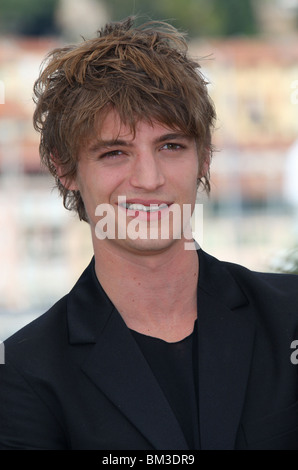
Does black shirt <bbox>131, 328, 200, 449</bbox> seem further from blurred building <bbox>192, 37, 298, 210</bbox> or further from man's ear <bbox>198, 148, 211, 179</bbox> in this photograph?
blurred building <bbox>192, 37, 298, 210</bbox>

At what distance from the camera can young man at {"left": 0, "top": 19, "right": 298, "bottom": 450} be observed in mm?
1945

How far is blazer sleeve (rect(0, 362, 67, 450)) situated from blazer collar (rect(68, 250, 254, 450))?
15 centimetres

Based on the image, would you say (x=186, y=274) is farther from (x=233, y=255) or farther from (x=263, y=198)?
(x=263, y=198)

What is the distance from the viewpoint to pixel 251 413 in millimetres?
1972

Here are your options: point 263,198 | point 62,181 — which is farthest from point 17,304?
point 62,181

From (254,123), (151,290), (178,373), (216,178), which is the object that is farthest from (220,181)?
(178,373)

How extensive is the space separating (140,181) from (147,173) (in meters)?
0.03

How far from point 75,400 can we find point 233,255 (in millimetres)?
30492

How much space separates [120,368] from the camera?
1.99m

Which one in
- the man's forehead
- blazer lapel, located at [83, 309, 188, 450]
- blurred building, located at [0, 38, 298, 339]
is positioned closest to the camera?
blazer lapel, located at [83, 309, 188, 450]

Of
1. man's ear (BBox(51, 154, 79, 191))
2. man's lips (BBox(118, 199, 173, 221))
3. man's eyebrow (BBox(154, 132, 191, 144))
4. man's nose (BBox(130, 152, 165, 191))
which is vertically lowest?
man's lips (BBox(118, 199, 173, 221))

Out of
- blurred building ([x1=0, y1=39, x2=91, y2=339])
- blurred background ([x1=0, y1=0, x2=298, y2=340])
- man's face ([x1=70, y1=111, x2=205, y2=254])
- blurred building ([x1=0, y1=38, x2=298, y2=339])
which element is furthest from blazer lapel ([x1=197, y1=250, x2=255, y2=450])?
blurred building ([x1=0, y1=39, x2=91, y2=339])

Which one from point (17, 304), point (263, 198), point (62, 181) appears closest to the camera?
point (62, 181)

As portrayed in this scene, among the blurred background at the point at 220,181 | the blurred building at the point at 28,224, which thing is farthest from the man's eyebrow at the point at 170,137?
the blurred building at the point at 28,224
